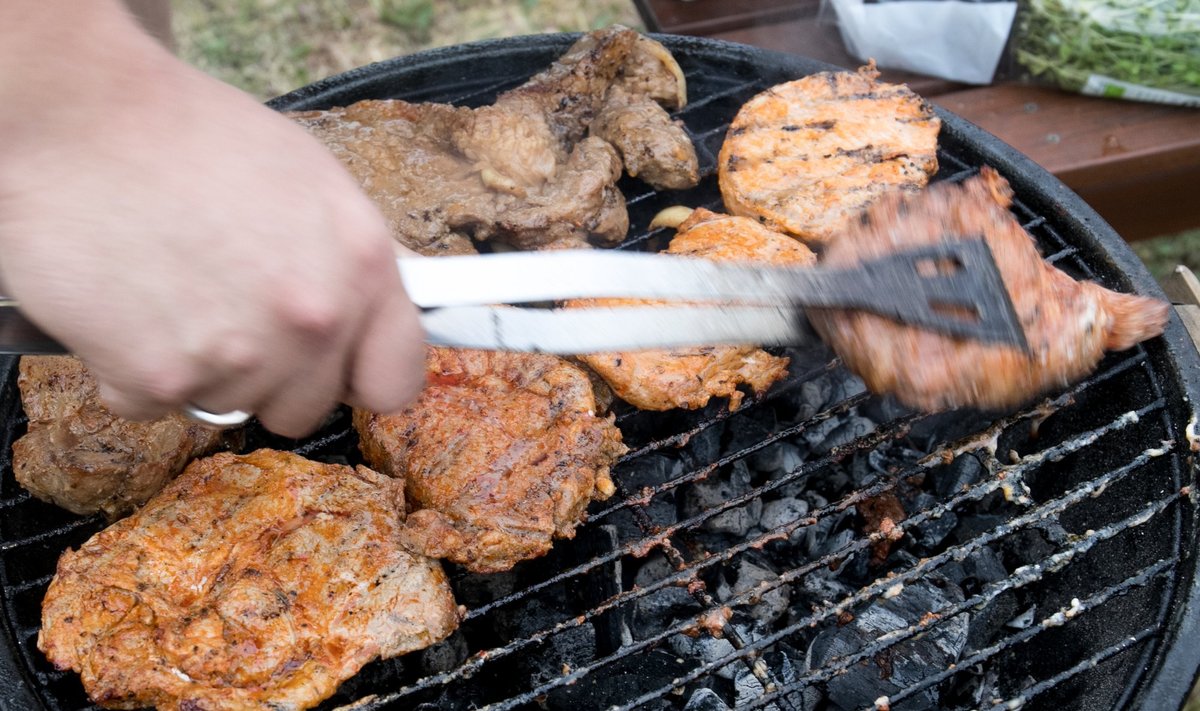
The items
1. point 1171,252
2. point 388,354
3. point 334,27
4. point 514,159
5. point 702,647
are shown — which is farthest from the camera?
point 334,27

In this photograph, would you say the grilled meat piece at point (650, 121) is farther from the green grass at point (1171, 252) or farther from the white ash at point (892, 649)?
the green grass at point (1171, 252)

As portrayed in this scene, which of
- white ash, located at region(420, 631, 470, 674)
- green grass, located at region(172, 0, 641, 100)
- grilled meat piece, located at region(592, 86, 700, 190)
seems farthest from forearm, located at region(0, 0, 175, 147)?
green grass, located at region(172, 0, 641, 100)

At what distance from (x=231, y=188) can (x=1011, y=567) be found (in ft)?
7.66

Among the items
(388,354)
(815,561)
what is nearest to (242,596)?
(388,354)

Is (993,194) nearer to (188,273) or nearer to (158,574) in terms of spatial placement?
(188,273)

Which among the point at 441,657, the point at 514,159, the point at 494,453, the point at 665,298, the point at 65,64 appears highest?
the point at 65,64

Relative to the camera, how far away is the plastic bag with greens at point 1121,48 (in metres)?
4.04

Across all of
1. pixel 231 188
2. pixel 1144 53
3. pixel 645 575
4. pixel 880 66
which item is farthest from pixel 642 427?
pixel 1144 53

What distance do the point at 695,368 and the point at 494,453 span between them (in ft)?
2.00

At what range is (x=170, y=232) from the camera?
1.27m

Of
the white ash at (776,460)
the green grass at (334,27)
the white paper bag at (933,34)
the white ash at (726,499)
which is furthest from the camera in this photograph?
the green grass at (334,27)

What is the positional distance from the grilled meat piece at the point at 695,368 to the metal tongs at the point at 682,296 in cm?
55

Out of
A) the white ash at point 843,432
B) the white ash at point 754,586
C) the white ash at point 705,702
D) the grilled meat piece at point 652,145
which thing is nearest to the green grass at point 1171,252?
the white ash at point 843,432

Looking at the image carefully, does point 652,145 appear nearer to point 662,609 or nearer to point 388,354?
point 662,609
